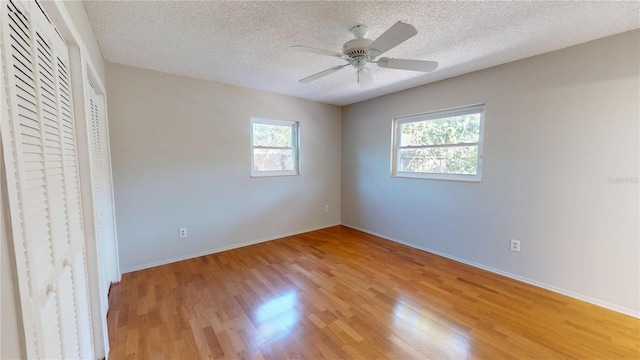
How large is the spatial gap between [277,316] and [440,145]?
9.25 feet

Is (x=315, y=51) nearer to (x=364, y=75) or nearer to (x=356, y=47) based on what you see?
(x=356, y=47)

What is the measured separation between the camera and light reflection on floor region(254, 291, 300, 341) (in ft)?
6.00

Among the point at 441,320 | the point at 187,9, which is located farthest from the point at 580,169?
the point at 187,9

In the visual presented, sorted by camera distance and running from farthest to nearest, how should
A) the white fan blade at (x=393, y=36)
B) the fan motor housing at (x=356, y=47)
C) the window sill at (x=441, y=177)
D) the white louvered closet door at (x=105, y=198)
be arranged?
the window sill at (x=441, y=177) → the white louvered closet door at (x=105, y=198) → the fan motor housing at (x=356, y=47) → the white fan blade at (x=393, y=36)

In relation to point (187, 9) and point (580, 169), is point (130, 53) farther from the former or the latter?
point (580, 169)

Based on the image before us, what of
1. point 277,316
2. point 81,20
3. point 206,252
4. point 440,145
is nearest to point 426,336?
point 277,316

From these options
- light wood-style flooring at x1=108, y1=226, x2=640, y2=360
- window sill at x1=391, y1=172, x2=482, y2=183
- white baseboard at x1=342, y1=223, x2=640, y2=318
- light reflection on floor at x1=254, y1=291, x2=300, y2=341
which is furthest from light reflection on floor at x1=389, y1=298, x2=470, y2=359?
window sill at x1=391, y1=172, x2=482, y2=183

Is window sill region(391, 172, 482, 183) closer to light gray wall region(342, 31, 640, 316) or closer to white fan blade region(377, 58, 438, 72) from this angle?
light gray wall region(342, 31, 640, 316)

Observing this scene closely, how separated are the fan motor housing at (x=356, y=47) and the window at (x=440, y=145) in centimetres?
184

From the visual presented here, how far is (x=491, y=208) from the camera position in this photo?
9.05ft

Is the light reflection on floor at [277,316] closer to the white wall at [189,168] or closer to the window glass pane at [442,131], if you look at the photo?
the white wall at [189,168]

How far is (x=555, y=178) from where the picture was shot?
2330 millimetres

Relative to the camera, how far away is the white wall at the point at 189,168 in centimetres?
267

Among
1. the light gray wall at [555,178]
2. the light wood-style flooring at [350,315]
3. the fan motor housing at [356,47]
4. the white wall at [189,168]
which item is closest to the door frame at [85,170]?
the light wood-style flooring at [350,315]
